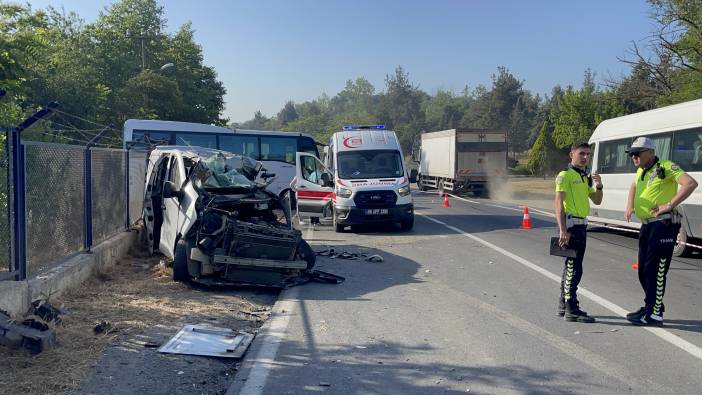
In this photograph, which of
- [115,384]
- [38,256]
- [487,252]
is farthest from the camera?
[487,252]

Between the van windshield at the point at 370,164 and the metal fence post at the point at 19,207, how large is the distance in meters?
9.97

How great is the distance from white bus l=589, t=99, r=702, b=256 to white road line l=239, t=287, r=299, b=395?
24.7 feet

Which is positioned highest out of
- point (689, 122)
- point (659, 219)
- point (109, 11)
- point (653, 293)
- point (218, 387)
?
point (109, 11)

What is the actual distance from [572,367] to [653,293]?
5.92 feet

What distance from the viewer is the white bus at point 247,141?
23344 mm

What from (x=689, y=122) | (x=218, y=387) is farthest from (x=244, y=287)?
(x=689, y=122)

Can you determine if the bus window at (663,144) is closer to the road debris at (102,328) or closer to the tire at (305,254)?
the tire at (305,254)

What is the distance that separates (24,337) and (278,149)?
792 inches

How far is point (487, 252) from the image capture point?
38.4 ft

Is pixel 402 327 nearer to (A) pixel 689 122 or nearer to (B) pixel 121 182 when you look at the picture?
(B) pixel 121 182

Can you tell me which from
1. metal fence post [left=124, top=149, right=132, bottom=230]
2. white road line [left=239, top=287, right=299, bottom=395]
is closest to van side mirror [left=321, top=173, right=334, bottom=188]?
metal fence post [left=124, top=149, right=132, bottom=230]

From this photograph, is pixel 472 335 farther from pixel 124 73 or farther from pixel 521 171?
pixel 521 171

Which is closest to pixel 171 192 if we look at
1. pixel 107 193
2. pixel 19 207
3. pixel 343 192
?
pixel 107 193

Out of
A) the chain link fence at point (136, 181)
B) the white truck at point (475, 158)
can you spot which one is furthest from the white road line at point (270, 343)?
the white truck at point (475, 158)
